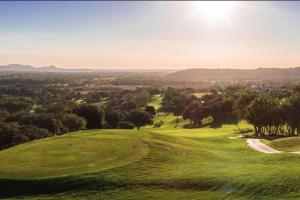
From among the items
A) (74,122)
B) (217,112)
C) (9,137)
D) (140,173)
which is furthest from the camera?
(217,112)

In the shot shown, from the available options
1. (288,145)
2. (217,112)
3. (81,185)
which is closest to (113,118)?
(217,112)

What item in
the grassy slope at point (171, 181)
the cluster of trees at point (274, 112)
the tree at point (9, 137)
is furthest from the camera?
the tree at point (9, 137)

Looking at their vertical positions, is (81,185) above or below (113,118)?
above

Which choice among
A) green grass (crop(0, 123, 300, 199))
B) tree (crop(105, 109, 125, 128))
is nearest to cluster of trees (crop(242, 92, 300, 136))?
green grass (crop(0, 123, 300, 199))

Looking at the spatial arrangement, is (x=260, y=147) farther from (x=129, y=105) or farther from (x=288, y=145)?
(x=129, y=105)

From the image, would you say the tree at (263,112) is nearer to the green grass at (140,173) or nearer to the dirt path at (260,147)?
the dirt path at (260,147)

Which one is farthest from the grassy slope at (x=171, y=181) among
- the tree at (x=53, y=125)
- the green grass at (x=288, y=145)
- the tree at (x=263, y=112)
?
the tree at (x=53, y=125)

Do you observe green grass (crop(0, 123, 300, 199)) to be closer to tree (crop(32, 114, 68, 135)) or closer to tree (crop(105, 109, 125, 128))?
tree (crop(32, 114, 68, 135))

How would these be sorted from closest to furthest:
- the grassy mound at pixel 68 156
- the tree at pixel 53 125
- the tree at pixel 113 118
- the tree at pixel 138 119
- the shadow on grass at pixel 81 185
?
the shadow on grass at pixel 81 185, the grassy mound at pixel 68 156, the tree at pixel 53 125, the tree at pixel 113 118, the tree at pixel 138 119

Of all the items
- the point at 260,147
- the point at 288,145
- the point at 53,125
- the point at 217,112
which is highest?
the point at 288,145

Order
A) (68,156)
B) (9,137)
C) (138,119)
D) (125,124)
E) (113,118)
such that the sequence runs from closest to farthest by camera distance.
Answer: (68,156), (9,137), (125,124), (113,118), (138,119)

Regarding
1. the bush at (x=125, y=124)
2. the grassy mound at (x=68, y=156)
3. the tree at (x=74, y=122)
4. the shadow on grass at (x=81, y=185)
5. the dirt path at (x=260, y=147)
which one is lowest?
the bush at (x=125, y=124)

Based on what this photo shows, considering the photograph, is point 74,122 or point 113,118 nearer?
point 74,122

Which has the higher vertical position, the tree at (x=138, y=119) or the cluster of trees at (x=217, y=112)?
the cluster of trees at (x=217, y=112)
